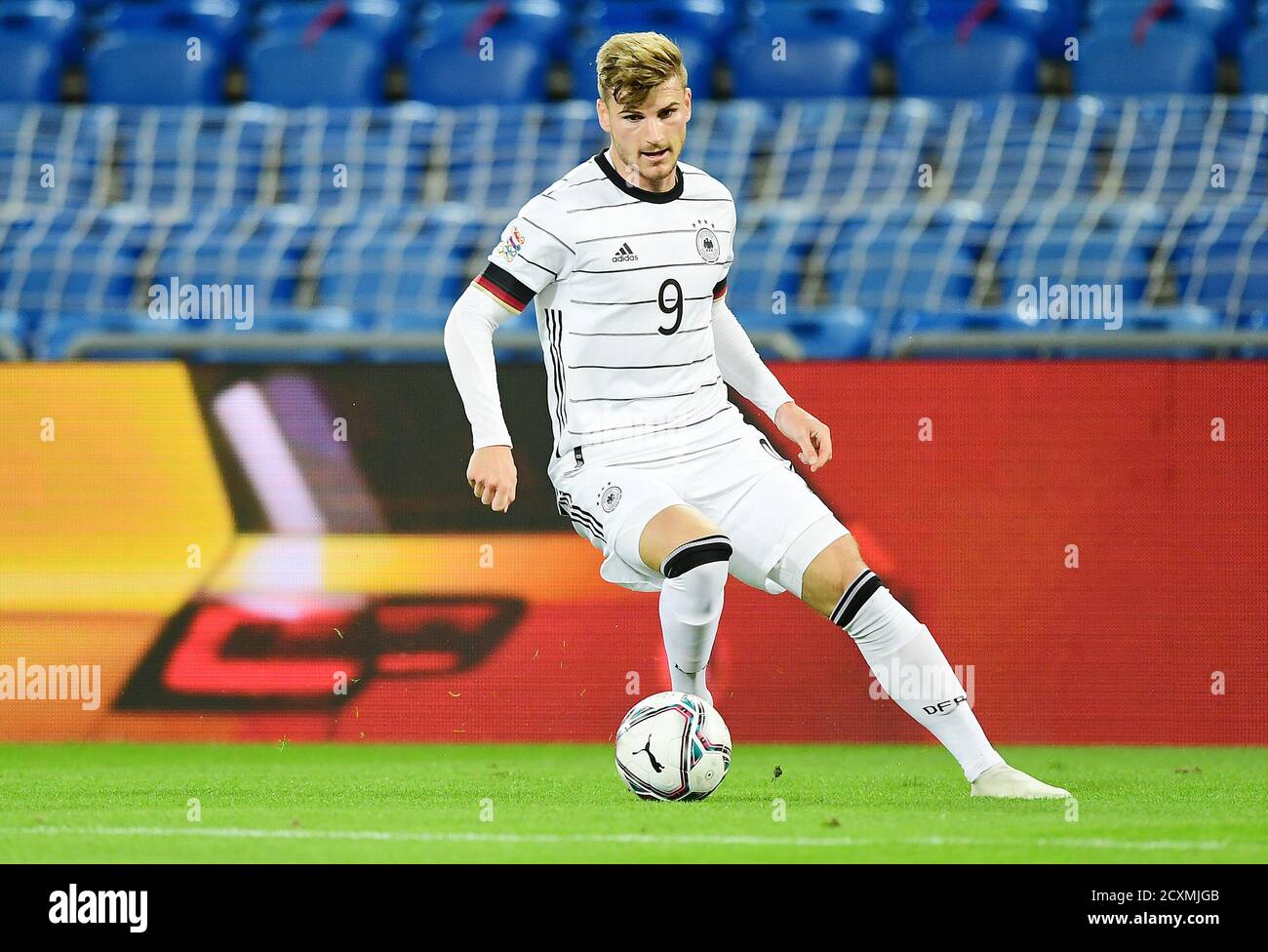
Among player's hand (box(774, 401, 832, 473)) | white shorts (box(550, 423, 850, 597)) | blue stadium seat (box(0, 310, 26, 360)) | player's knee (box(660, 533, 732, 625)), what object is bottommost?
player's knee (box(660, 533, 732, 625))

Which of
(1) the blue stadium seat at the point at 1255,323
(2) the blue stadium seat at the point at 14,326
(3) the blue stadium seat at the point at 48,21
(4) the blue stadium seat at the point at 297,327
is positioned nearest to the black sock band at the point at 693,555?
(4) the blue stadium seat at the point at 297,327

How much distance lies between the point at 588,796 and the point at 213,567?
2.18 m

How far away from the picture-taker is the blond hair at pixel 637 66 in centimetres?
462

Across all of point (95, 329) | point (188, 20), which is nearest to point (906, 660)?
point (95, 329)

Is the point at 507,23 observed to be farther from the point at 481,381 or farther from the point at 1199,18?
the point at 481,381

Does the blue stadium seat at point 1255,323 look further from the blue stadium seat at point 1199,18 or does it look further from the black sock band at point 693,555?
the black sock band at point 693,555

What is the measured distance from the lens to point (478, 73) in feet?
33.7

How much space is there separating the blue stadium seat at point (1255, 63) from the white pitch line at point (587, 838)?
6327mm

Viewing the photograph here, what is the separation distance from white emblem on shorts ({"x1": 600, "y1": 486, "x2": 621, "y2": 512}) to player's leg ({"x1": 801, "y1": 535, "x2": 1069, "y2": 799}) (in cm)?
47

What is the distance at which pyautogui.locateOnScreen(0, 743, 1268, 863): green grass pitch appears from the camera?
400 cm

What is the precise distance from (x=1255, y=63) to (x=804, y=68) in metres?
2.32

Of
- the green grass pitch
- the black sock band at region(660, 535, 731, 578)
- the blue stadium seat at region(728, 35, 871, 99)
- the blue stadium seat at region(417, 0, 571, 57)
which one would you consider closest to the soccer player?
the black sock band at region(660, 535, 731, 578)

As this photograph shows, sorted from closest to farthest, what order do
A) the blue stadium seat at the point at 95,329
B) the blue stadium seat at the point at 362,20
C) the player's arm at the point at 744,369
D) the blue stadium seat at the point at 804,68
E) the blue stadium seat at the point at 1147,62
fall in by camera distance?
the player's arm at the point at 744,369 → the blue stadium seat at the point at 95,329 → the blue stadium seat at the point at 1147,62 → the blue stadium seat at the point at 804,68 → the blue stadium seat at the point at 362,20

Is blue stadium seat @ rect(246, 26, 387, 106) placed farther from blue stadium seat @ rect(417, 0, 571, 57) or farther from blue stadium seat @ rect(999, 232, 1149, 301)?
blue stadium seat @ rect(999, 232, 1149, 301)
